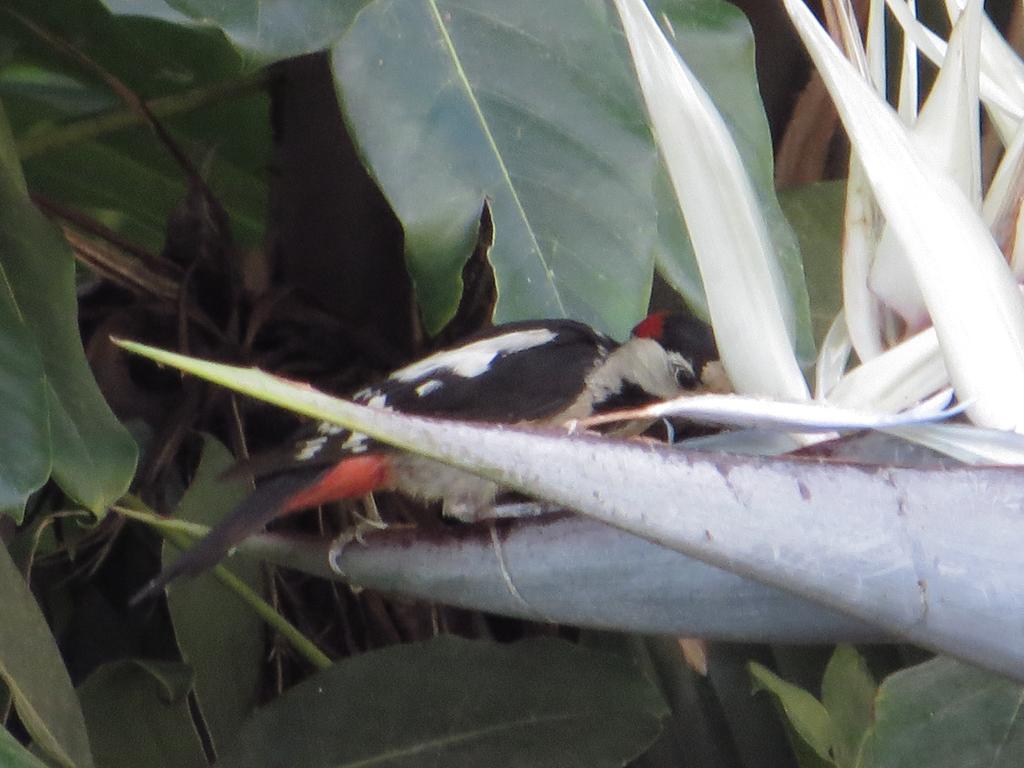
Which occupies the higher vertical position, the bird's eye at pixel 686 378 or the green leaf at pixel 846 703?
the bird's eye at pixel 686 378

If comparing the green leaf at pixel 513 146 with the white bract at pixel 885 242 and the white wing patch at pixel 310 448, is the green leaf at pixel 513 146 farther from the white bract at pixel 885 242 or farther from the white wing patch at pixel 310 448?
the white bract at pixel 885 242

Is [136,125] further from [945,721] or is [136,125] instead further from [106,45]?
[945,721]

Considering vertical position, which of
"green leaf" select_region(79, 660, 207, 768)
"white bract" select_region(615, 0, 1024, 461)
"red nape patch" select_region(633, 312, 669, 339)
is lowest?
"green leaf" select_region(79, 660, 207, 768)

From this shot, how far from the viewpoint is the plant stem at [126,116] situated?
108cm

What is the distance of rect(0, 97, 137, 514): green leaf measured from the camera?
29.0 inches

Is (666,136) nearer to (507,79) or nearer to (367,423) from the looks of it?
(367,423)

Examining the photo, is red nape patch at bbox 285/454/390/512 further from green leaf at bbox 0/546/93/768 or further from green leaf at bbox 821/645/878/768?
green leaf at bbox 821/645/878/768

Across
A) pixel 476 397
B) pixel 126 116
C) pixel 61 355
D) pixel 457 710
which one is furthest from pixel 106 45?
pixel 457 710

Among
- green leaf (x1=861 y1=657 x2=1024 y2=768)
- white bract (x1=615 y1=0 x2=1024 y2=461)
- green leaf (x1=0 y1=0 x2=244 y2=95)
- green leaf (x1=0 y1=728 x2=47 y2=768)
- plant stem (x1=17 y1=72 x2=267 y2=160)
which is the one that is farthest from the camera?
plant stem (x1=17 y1=72 x2=267 y2=160)

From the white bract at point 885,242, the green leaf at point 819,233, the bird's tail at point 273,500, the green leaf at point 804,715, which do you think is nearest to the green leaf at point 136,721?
the bird's tail at point 273,500

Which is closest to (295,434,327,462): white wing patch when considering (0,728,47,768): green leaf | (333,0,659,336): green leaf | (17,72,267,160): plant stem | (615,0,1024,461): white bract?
(333,0,659,336): green leaf

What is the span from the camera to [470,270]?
115cm

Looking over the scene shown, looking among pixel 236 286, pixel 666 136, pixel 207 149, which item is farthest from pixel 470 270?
pixel 666 136

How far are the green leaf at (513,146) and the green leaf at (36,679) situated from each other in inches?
11.9
